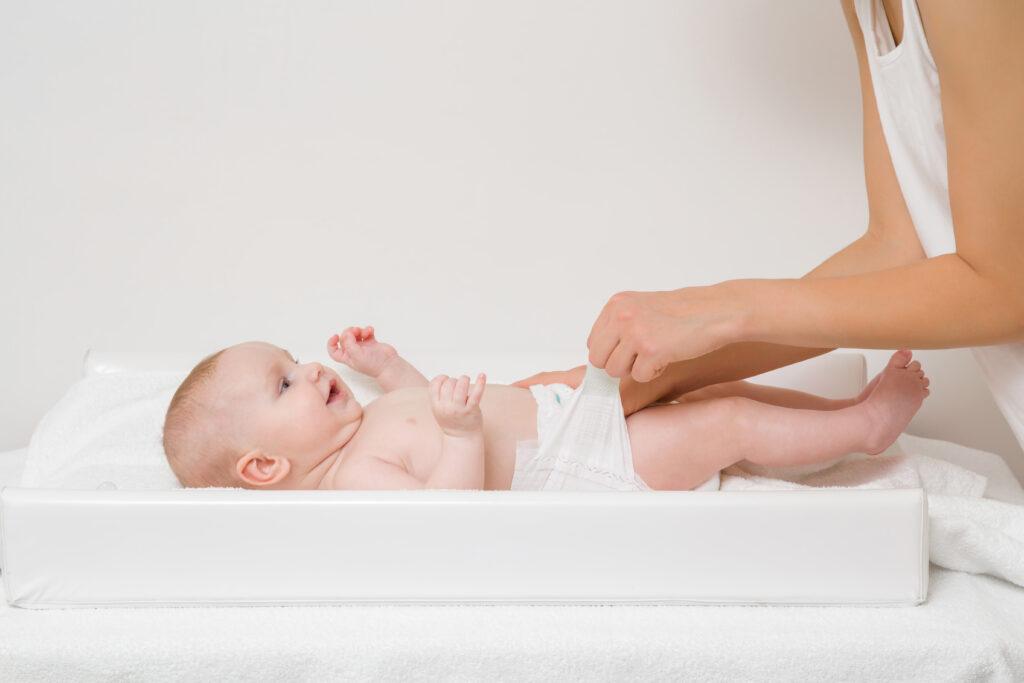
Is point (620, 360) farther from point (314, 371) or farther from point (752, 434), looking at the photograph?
point (314, 371)

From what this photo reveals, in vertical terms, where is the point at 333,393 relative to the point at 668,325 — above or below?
below

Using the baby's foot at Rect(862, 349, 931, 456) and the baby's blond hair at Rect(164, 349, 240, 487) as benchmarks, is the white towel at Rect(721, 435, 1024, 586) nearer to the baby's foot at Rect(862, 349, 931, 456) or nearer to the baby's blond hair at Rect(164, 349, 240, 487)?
the baby's foot at Rect(862, 349, 931, 456)

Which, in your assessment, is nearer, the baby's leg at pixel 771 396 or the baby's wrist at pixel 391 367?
the baby's leg at pixel 771 396

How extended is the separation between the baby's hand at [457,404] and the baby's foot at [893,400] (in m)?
0.56

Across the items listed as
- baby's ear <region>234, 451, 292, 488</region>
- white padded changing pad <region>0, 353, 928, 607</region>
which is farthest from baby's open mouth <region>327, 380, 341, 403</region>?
white padded changing pad <region>0, 353, 928, 607</region>

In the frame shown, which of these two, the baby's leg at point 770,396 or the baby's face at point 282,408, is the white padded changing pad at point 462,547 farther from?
the baby's leg at point 770,396

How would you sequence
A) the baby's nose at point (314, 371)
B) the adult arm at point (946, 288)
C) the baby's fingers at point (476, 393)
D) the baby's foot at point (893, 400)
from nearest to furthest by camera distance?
1. the adult arm at point (946, 288)
2. the baby's fingers at point (476, 393)
3. the baby's foot at point (893, 400)
4. the baby's nose at point (314, 371)

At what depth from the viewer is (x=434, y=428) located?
61.3 inches

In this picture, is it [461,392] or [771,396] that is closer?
[461,392]

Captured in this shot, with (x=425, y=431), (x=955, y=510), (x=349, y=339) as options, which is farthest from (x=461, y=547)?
(x=349, y=339)

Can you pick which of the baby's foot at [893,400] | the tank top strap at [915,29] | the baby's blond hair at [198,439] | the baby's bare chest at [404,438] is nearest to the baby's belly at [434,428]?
the baby's bare chest at [404,438]

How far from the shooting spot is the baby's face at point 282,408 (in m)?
1.58

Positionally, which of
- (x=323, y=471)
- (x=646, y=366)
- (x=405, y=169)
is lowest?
(x=323, y=471)

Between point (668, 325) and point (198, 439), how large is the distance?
726mm
